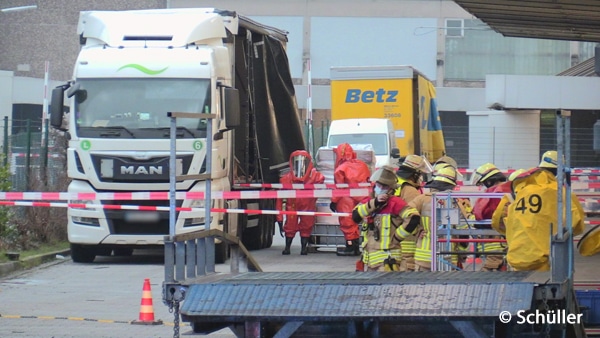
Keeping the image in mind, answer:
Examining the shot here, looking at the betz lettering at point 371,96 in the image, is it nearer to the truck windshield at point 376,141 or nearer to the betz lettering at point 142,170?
the truck windshield at point 376,141

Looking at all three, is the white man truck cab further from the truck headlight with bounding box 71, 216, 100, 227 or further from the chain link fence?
the chain link fence

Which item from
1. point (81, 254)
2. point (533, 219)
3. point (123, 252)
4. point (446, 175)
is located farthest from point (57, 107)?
point (533, 219)

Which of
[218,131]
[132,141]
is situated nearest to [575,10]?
[218,131]

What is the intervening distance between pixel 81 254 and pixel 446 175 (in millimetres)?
7732

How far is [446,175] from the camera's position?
1112 centimetres

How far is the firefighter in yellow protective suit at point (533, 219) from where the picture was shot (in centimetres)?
727

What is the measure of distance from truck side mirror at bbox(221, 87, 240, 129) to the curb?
3.62 m

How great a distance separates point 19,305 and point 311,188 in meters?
6.55

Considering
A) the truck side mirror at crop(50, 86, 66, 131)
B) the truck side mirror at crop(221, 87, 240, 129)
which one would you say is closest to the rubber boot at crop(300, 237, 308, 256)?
the truck side mirror at crop(221, 87, 240, 129)

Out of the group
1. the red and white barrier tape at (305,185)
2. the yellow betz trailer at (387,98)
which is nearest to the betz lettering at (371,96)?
the yellow betz trailer at (387,98)

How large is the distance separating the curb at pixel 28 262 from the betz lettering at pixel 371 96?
37.4ft

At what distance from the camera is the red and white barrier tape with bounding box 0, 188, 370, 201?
15742 mm

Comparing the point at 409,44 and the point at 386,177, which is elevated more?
the point at 409,44

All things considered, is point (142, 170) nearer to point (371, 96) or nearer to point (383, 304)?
point (383, 304)
